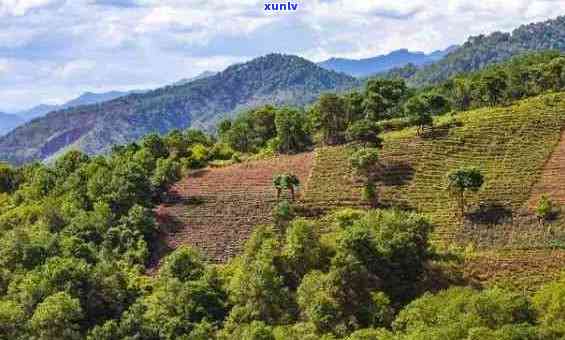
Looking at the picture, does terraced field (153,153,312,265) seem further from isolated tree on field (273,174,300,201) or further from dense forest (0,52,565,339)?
dense forest (0,52,565,339)

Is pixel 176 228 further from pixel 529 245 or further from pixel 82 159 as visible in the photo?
pixel 529 245

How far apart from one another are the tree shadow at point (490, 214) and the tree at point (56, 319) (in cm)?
4342

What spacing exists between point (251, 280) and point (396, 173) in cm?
3091

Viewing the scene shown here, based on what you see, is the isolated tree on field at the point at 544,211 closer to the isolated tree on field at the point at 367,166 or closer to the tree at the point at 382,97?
the isolated tree on field at the point at 367,166

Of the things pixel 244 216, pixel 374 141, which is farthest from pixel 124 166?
pixel 374 141

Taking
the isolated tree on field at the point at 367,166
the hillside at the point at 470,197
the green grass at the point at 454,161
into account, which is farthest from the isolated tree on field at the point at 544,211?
the isolated tree on field at the point at 367,166

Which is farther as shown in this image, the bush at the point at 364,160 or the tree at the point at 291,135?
the tree at the point at 291,135

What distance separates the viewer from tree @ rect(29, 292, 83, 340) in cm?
6209

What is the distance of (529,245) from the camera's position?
69.6 meters

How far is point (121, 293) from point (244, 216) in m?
20.0

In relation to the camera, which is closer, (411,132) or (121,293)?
(121,293)

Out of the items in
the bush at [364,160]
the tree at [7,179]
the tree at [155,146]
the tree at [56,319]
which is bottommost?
the tree at [56,319]

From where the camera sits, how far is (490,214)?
76500 mm

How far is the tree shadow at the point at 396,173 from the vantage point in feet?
282
